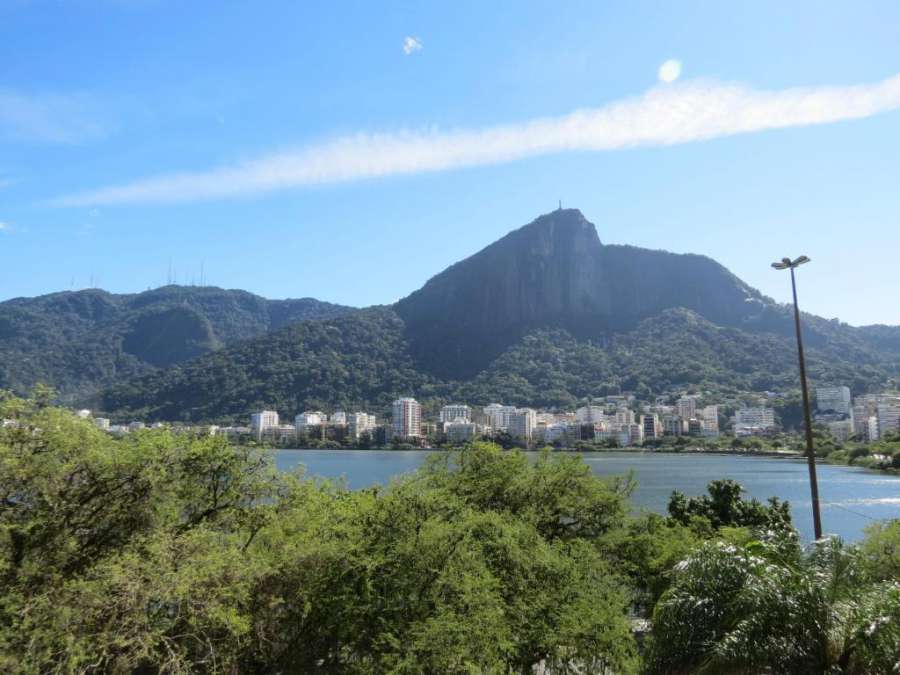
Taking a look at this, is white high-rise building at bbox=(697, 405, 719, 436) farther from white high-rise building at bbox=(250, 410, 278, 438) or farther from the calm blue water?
white high-rise building at bbox=(250, 410, 278, 438)

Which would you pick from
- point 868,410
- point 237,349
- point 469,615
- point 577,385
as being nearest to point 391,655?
point 469,615

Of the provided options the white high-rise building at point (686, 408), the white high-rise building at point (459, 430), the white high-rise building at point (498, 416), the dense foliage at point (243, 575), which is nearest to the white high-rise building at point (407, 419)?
the white high-rise building at point (459, 430)

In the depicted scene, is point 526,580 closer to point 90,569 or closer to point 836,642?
point 836,642

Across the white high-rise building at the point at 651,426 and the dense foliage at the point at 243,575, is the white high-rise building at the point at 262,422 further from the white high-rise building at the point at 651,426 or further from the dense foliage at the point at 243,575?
the dense foliage at the point at 243,575

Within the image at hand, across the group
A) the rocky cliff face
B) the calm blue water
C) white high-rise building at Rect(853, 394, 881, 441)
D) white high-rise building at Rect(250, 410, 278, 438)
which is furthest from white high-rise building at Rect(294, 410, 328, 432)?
white high-rise building at Rect(853, 394, 881, 441)

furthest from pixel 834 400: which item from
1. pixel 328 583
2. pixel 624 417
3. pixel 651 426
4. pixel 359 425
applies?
pixel 328 583

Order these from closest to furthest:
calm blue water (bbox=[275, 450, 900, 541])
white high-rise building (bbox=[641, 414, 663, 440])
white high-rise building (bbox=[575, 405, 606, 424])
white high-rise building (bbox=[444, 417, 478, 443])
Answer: calm blue water (bbox=[275, 450, 900, 541])
white high-rise building (bbox=[444, 417, 478, 443])
white high-rise building (bbox=[641, 414, 663, 440])
white high-rise building (bbox=[575, 405, 606, 424])
